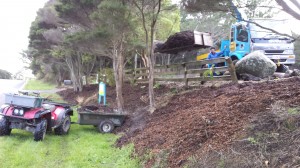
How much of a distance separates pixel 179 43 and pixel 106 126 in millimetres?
6795

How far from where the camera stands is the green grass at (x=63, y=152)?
5812 mm

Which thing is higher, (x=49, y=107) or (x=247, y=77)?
(x=247, y=77)

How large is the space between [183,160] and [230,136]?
845mm

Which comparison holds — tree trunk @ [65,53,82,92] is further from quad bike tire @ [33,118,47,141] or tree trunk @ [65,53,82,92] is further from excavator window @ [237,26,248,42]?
quad bike tire @ [33,118,47,141]

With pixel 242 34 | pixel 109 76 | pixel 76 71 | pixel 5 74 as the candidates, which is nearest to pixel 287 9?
pixel 242 34

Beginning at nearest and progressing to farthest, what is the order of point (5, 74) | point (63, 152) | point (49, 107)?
point (63, 152), point (49, 107), point (5, 74)

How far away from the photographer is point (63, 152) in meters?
6.75

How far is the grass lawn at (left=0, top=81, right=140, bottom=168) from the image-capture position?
5.81m

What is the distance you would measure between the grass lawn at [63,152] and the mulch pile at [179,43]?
6.79 m

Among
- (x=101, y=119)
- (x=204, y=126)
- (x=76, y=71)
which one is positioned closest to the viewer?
(x=204, y=126)

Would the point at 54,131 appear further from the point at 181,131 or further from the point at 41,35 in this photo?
A: the point at 41,35

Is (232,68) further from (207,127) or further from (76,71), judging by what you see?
(76,71)

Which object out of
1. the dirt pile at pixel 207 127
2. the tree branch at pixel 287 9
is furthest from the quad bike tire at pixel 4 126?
the tree branch at pixel 287 9

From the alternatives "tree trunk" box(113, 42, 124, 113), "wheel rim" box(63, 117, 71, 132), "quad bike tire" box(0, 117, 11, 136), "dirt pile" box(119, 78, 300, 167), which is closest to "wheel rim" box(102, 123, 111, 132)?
"wheel rim" box(63, 117, 71, 132)
